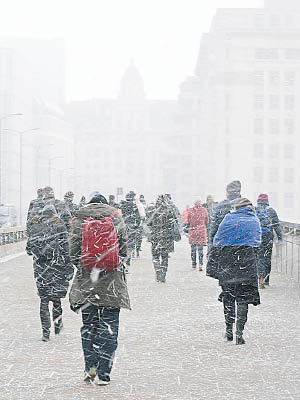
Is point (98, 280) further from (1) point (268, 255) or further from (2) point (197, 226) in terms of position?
(2) point (197, 226)

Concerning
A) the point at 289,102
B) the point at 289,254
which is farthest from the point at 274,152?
the point at 289,254

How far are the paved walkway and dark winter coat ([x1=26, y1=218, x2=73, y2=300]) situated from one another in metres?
0.56

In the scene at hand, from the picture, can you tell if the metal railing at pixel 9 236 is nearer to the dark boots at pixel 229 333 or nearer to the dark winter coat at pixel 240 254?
the dark boots at pixel 229 333

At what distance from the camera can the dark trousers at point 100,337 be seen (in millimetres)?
6105

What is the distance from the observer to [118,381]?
627 centimetres

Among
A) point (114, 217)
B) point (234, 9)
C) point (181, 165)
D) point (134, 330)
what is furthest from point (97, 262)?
point (181, 165)

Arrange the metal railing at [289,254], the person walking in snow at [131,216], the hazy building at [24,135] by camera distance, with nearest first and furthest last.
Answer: the metal railing at [289,254]
the person walking in snow at [131,216]
the hazy building at [24,135]

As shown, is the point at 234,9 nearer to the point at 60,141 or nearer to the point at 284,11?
the point at 284,11

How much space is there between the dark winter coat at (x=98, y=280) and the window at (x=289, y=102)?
96914 mm

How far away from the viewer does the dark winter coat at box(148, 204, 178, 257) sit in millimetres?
15094

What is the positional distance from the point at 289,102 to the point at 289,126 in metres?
3.08

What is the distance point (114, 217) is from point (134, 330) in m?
3.04

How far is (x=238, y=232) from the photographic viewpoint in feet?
26.7

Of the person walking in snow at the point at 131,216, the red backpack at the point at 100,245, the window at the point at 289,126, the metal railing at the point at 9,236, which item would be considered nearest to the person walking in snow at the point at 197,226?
the person walking in snow at the point at 131,216
